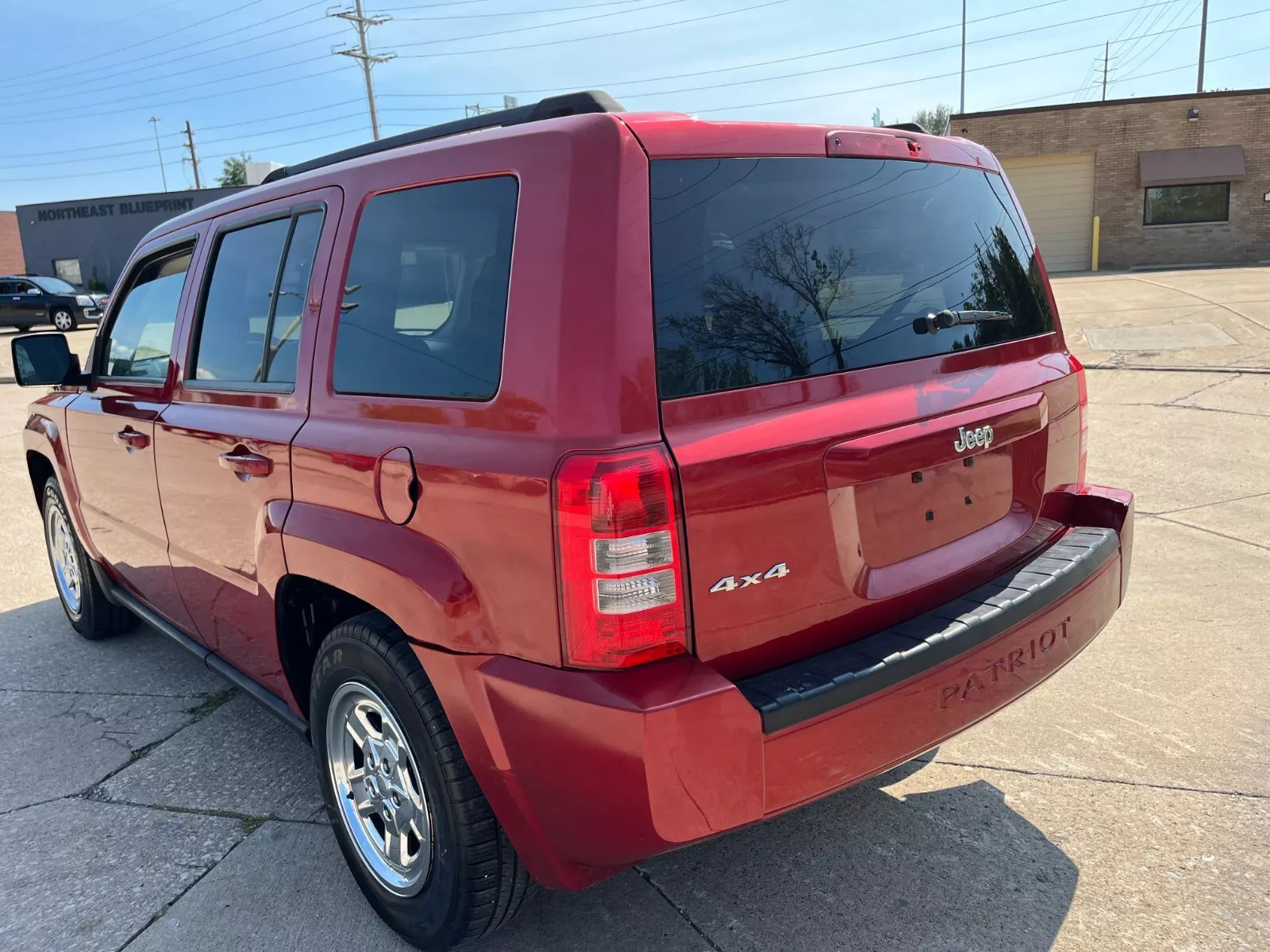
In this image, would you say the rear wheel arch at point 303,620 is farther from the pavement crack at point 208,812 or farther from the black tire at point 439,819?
the pavement crack at point 208,812

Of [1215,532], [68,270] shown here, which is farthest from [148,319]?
[68,270]

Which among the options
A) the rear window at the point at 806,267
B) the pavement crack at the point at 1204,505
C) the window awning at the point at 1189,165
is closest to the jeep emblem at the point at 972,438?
the rear window at the point at 806,267

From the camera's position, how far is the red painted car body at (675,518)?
1921mm

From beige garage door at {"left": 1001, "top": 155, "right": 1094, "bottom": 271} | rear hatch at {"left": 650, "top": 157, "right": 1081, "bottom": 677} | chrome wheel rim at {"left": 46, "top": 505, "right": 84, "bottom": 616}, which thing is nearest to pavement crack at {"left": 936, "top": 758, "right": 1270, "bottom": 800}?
rear hatch at {"left": 650, "top": 157, "right": 1081, "bottom": 677}

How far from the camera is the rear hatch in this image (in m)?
2.01

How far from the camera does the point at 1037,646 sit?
2475mm

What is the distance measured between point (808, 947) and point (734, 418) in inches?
53.7

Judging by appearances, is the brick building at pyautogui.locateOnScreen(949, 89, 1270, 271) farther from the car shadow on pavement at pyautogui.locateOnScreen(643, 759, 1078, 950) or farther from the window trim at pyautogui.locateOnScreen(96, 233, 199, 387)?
the car shadow on pavement at pyautogui.locateOnScreen(643, 759, 1078, 950)

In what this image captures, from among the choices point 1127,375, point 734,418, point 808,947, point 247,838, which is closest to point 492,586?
point 734,418

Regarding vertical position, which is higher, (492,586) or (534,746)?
(492,586)

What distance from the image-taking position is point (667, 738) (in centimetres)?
183

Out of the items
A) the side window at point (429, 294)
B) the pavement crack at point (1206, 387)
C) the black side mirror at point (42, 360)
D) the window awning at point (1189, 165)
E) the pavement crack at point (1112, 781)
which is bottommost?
the pavement crack at point (1206, 387)

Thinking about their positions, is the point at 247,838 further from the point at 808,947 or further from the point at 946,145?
the point at 946,145

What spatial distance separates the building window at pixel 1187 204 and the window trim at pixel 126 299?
1271 inches
